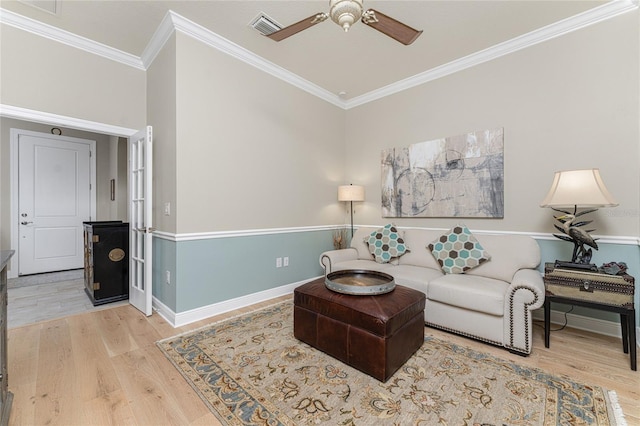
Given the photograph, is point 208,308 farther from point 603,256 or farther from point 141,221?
point 603,256

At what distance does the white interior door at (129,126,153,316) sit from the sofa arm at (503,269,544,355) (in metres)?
3.31

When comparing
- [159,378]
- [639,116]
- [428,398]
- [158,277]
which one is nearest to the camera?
[428,398]

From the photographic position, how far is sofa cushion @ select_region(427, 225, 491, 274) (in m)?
2.70

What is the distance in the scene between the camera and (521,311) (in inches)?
81.1

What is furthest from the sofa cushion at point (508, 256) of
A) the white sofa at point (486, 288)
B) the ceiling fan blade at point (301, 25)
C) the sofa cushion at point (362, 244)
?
the ceiling fan blade at point (301, 25)

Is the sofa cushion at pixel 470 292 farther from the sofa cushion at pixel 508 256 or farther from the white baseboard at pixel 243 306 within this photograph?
the white baseboard at pixel 243 306

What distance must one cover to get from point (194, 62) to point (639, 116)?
403cm

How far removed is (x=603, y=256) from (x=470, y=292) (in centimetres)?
131

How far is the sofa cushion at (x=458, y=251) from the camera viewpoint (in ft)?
8.86

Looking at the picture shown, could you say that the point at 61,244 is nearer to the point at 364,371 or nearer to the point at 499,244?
the point at 364,371

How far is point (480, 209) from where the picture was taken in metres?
3.06

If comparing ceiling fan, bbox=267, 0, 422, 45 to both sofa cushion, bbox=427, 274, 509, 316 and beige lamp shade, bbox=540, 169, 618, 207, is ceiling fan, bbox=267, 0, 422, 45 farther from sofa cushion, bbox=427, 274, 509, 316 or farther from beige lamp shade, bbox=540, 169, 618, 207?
sofa cushion, bbox=427, 274, 509, 316

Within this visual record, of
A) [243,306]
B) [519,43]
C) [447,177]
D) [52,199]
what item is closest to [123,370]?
[243,306]

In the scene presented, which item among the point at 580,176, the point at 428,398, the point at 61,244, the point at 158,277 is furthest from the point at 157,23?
the point at 61,244
